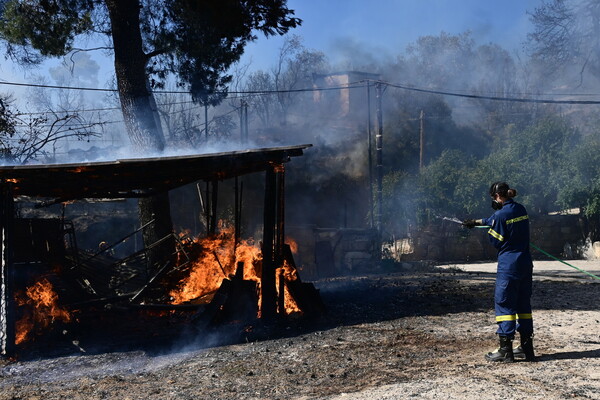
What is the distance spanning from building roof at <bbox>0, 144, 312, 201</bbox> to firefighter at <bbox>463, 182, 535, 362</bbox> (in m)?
3.55

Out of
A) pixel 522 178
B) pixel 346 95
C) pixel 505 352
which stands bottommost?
pixel 505 352

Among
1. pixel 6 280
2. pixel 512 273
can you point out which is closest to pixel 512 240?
pixel 512 273

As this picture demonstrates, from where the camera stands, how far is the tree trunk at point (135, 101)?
13.9m

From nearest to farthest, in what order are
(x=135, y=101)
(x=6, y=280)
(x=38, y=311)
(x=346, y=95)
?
1. (x=6, y=280)
2. (x=38, y=311)
3. (x=135, y=101)
4. (x=346, y=95)

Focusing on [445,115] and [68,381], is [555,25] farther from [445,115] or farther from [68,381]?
[68,381]

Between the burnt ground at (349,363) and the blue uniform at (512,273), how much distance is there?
1.63 ft

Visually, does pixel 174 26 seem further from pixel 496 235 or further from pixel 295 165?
pixel 295 165

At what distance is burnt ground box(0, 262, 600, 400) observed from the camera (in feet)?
18.1

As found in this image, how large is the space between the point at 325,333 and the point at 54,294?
5.26 m

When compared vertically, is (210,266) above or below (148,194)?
below

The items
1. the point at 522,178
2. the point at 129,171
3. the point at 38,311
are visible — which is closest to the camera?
the point at 129,171

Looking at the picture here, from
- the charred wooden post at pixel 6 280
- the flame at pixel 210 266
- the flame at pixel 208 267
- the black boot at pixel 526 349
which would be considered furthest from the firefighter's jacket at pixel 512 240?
the charred wooden post at pixel 6 280

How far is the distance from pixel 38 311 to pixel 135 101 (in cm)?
659

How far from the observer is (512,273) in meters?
6.23
